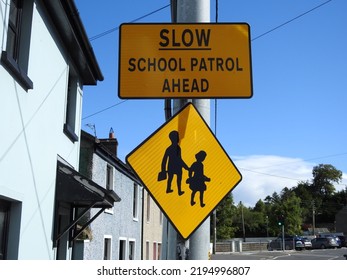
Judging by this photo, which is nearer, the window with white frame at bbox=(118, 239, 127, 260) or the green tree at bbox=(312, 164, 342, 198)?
the window with white frame at bbox=(118, 239, 127, 260)

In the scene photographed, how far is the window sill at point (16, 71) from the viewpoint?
6031 mm

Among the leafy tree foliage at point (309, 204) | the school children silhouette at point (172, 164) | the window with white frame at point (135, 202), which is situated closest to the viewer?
the school children silhouette at point (172, 164)

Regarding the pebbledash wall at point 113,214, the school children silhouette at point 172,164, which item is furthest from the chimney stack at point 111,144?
the school children silhouette at point 172,164

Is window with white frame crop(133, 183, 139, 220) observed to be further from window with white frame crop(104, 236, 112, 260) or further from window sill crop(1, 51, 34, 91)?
window sill crop(1, 51, 34, 91)

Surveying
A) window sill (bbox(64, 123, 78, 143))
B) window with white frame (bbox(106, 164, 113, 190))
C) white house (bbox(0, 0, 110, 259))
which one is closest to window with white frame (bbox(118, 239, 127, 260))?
window with white frame (bbox(106, 164, 113, 190))

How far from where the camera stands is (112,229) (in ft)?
57.2

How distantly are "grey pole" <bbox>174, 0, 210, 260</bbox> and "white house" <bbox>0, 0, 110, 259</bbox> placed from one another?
2.83 m

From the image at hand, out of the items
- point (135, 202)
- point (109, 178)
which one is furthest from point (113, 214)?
point (135, 202)

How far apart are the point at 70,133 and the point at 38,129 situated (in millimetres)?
2325

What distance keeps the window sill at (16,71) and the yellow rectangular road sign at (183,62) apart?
8.47 feet

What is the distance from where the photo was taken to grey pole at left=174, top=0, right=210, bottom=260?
3.73 metres

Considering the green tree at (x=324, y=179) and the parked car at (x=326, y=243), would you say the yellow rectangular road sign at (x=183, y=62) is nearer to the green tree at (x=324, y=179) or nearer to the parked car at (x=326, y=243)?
the parked car at (x=326, y=243)

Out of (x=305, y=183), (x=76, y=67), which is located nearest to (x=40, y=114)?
(x=76, y=67)
